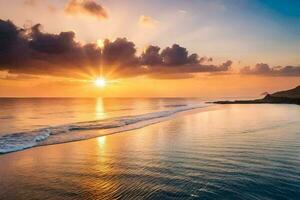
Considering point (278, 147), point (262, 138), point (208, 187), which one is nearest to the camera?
point (208, 187)

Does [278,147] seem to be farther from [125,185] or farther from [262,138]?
[125,185]

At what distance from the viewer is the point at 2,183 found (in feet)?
50.8

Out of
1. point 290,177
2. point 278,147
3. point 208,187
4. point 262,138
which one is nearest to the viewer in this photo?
point 208,187

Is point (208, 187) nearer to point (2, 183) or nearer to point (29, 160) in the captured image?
point (2, 183)

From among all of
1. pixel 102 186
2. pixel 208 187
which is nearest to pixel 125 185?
pixel 102 186

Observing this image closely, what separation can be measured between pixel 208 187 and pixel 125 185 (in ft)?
12.6

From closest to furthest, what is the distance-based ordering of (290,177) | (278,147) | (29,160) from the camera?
1. (290,177)
2. (29,160)
3. (278,147)

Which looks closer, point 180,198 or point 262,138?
point 180,198

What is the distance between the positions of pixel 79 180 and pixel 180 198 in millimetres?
5735

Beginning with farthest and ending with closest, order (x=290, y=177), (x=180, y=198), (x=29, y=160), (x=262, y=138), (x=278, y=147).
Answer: (x=262, y=138), (x=278, y=147), (x=29, y=160), (x=290, y=177), (x=180, y=198)

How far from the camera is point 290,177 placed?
15.2m

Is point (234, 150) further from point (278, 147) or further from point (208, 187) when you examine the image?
point (208, 187)

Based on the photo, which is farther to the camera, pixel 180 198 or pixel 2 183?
pixel 2 183

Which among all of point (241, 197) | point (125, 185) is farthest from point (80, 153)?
point (241, 197)
